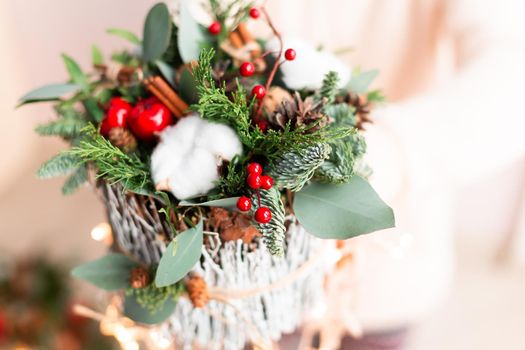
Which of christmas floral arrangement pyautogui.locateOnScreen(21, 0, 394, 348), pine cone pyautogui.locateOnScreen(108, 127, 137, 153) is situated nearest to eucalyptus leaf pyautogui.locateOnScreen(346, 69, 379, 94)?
christmas floral arrangement pyautogui.locateOnScreen(21, 0, 394, 348)

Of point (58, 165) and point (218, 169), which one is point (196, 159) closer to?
point (218, 169)

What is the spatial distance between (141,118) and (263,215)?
0.45 feet

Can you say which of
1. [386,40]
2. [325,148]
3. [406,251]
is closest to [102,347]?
[406,251]

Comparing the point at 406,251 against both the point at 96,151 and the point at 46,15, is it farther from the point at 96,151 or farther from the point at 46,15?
the point at 46,15

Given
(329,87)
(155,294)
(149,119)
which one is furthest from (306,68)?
(155,294)

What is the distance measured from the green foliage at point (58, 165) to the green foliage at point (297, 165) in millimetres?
166

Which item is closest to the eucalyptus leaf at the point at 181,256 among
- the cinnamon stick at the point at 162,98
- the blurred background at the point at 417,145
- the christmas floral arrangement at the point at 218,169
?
the christmas floral arrangement at the point at 218,169

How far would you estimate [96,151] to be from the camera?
421mm

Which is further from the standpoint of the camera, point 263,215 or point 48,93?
point 48,93

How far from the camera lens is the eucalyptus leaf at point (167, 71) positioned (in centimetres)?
50

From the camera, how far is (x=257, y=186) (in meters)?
0.40

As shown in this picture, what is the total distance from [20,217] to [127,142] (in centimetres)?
124

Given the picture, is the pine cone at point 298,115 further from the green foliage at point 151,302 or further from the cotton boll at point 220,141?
the green foliage at point 151,302

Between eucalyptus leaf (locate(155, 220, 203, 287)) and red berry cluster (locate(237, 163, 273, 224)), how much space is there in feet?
0.16
